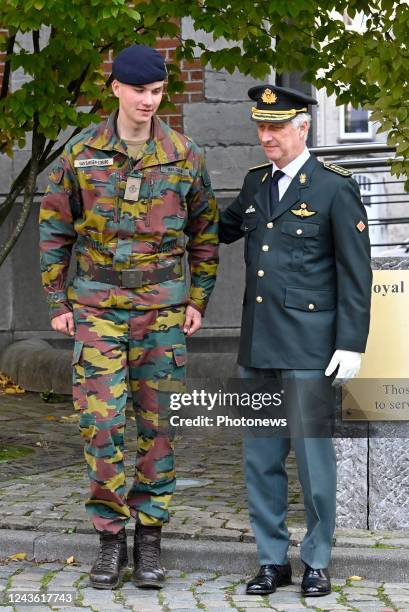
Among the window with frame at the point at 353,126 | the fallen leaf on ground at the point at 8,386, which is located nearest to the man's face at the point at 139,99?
the fallen leaf on ground at the point at 8,386

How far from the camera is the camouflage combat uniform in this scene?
17.7ft

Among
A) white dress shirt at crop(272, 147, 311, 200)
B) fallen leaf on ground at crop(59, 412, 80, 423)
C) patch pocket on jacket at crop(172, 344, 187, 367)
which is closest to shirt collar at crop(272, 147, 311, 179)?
white dress shirt at crop(272, 147, 311, 200)

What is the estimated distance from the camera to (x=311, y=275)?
5.28m

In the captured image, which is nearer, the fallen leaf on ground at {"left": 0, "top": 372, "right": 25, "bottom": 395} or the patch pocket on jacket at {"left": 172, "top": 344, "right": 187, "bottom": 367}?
the patch pocket on jacket at {"left": 172, "top": 344, "right": 187, "bottom": 367}

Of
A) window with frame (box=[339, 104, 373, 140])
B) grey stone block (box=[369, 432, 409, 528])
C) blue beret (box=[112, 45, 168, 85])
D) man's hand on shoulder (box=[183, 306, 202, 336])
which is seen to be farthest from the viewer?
window with frame (box=[339, 104, 373, 140])

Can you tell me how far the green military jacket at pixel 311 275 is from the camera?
5.20 m

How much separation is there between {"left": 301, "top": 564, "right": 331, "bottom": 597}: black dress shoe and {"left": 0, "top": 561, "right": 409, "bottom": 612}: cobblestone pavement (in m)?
0.03

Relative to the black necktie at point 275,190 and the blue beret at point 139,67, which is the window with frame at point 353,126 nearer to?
the black necktie at point 275,190

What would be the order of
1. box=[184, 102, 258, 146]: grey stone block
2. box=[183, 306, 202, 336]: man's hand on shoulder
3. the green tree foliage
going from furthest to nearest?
box=[184, 102, 258, 146]: grey stone block
the green tree foliage
box=[183, 306, 202, 336]: man's hand on shoulder

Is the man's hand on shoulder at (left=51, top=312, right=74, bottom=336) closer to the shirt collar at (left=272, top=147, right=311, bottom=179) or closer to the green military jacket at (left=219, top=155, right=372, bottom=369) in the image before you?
the green military jacket at (left=219, top=155, right=372, bottom=369)

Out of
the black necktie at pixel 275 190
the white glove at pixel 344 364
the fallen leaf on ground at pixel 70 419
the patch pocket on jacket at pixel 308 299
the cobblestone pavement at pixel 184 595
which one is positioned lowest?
the cobblestone pavement at pixel 184 595

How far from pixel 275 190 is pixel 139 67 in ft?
2.51

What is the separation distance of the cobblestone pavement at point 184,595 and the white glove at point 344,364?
93 centimetres

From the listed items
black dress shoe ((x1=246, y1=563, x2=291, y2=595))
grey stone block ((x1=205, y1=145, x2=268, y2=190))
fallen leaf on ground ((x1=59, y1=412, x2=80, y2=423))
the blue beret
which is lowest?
black dress shoe ((x1=246, y1=563, x2=291, y2=595))
